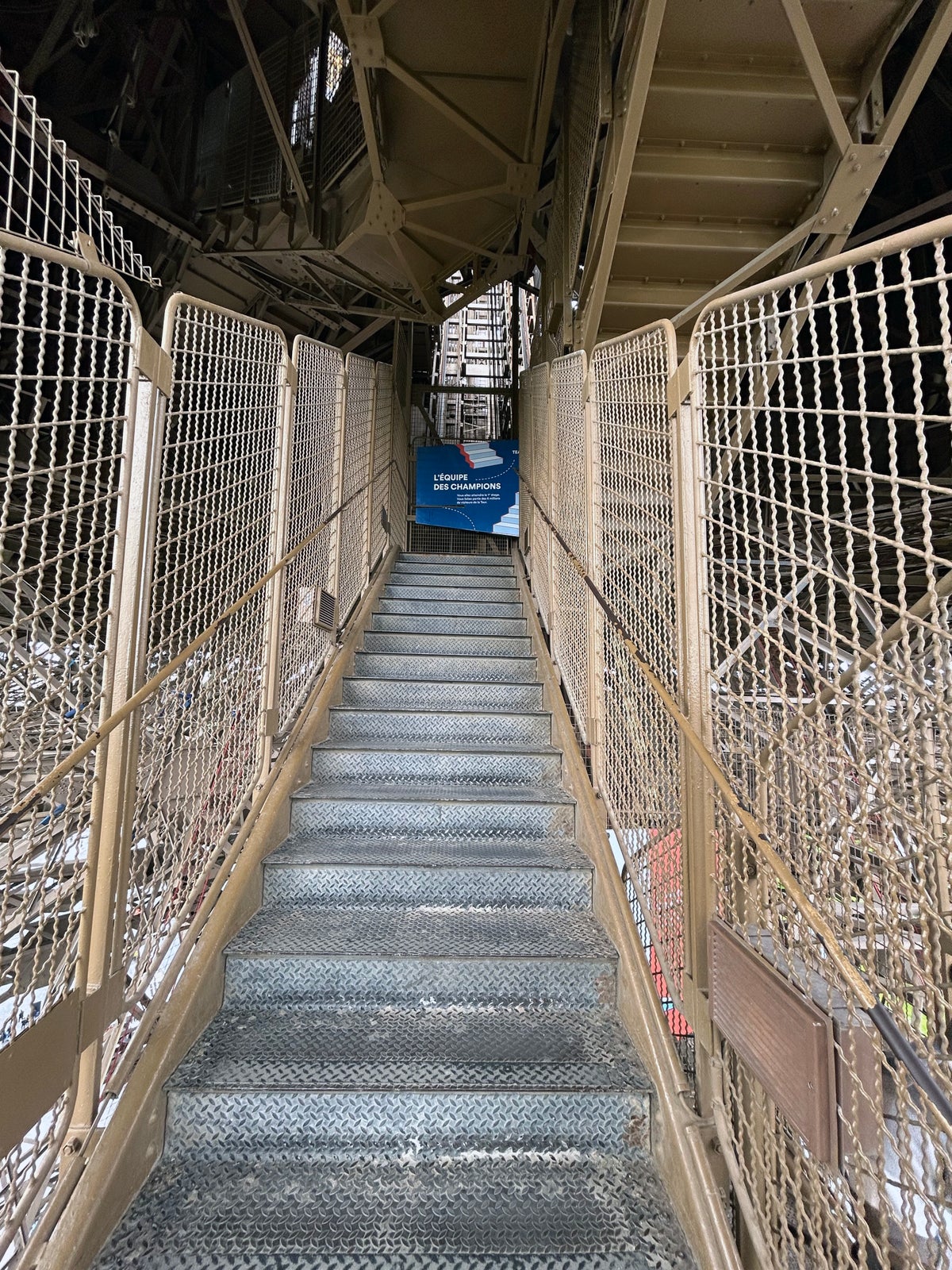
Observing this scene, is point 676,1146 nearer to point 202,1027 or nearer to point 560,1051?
point 560,1051

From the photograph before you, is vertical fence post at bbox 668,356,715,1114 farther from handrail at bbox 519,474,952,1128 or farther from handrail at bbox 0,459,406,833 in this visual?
handrail at bbox 0,459,406,833

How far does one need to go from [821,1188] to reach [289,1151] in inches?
47.3

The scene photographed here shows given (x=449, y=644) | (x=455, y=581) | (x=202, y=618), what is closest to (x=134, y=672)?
(x=202, y=618)

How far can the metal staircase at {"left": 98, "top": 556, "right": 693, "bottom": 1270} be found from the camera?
59.6 inches

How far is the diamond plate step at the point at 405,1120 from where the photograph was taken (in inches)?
67.7

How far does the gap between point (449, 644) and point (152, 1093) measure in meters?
2.76

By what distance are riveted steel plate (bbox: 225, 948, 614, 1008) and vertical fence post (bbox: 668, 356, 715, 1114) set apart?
46 cm

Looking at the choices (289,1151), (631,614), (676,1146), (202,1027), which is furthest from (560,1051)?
(631,614)

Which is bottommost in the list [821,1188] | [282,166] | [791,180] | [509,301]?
[821,1188]

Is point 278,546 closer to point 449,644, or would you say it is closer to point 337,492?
point 337,492

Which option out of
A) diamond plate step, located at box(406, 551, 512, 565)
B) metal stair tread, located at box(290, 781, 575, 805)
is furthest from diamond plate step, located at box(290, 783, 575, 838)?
diamond plate step, located at box(406, 551, 512, 565)

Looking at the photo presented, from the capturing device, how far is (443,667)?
12.6ft

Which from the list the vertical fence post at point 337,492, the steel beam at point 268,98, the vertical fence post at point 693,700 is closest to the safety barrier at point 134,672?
the vertical fence post at point 337,492

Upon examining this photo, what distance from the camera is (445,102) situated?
14.9 feet
